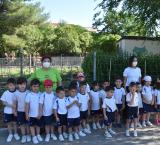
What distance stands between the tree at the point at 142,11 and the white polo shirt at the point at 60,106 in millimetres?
6868

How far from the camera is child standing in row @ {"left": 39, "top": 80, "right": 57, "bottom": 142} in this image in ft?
30.3

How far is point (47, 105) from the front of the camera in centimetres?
929

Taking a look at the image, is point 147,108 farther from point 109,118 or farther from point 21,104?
point 21,104

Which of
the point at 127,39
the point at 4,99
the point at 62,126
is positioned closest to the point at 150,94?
the point at 62,126

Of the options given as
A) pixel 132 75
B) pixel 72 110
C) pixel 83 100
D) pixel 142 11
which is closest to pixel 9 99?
pixel 72 110

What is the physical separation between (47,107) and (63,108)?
0.37 metres

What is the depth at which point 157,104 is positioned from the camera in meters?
11.0

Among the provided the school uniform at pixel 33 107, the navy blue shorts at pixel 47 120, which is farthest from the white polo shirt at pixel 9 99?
the navy blue shorts at pixel 47 120

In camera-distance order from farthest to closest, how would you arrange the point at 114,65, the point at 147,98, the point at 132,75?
the point at 114,65
the point at 147,98
the point at 132,75

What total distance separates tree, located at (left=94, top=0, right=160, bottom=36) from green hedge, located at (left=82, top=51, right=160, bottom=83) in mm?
2148

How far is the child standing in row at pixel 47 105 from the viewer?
9.24m

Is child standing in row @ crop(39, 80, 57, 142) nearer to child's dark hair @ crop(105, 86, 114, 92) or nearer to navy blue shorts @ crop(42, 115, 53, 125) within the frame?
navy blue shorts @ crop(42, 115, 53, 125)

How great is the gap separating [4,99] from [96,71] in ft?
16.6

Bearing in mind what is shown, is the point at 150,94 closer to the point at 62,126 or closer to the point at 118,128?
the point at 118,128
